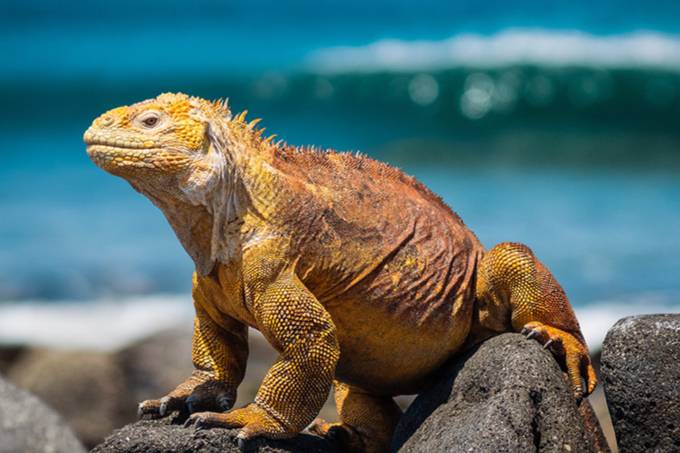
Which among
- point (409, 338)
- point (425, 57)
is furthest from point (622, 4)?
point (409, 338)

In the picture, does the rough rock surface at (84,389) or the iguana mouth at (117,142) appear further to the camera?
the rough rock surface at (84,389)

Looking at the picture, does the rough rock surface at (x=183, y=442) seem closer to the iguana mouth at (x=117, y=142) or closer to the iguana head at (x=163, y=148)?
the iguana head at (x=163, y=148)

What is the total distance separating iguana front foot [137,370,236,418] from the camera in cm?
655

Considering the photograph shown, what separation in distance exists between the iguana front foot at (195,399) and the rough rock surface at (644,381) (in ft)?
7.49

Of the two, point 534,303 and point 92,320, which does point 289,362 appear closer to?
point 534,303

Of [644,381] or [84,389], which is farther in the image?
[84,389]

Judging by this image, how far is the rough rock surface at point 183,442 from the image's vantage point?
598cm

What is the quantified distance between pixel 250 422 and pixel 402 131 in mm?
25554

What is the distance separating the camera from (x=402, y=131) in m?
31.1

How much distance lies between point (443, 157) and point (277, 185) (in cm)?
2290

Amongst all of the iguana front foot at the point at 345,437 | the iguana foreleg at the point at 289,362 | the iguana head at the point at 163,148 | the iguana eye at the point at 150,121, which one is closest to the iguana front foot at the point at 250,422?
the iguana foreleg at the point at 289,362

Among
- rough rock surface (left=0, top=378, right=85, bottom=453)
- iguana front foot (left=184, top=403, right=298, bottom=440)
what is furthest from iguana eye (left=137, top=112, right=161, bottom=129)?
rough rock surface (left=0, top=378, right=85, bottom=453)

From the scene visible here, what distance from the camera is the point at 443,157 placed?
94.1 ft

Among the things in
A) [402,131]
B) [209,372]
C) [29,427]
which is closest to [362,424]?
[209,372]
